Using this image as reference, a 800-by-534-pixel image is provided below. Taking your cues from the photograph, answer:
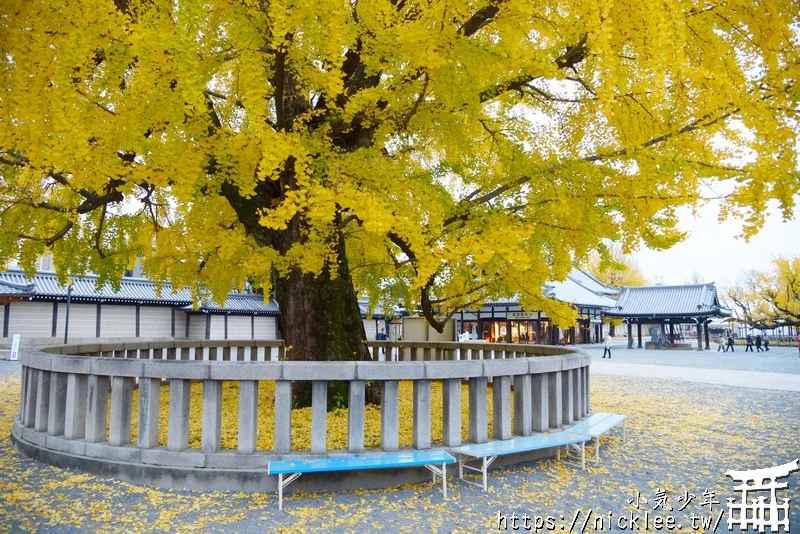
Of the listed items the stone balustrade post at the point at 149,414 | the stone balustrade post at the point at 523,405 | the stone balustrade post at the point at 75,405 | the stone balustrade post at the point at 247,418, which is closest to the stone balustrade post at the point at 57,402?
the stone balustrade post at the point at 75,405

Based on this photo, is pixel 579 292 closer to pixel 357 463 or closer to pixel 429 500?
pixel 429 500

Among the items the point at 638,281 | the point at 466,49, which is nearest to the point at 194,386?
the point at 466,49

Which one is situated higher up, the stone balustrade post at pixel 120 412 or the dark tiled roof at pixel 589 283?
the dark tiled roof at pixel 589 283

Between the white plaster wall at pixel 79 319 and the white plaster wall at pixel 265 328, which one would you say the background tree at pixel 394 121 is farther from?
the white plaster wall at pixel 265 328

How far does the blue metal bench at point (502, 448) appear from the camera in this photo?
18.3 ft

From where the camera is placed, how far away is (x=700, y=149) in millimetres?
6711

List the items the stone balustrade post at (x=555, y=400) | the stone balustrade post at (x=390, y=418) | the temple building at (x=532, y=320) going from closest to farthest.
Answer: the stone balustrade post at (x=390, y=418) < the stone balustrade post at (x=555, y=400) < the temple building at (x=532, y=320)

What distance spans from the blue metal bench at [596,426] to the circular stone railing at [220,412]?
0.55 meters

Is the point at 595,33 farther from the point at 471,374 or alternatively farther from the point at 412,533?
the point at 412,533

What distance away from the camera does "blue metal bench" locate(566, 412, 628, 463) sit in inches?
264

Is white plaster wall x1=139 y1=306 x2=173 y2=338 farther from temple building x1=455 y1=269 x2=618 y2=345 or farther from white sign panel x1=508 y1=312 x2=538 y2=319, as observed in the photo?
white sign panel x1=508 y1=312 x2=538 y2=319

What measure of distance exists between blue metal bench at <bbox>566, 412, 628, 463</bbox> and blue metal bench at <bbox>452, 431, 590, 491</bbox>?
0.28 m

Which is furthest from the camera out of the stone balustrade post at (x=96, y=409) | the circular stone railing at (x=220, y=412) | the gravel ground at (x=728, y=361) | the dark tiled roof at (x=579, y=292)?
the dark tiled roof at (x=579, y=292)

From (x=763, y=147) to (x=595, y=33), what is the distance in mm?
2632
